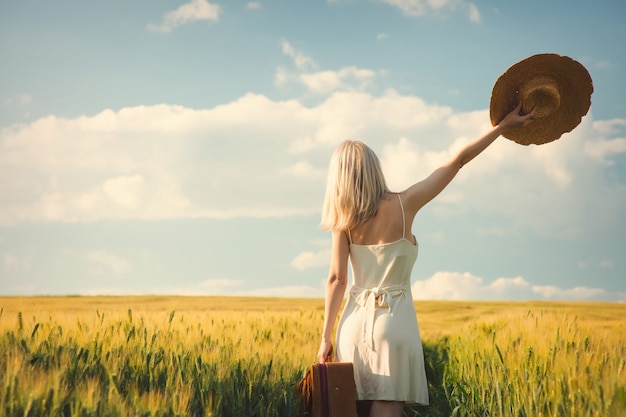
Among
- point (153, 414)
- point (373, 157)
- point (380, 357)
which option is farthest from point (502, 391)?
point (153, 414)

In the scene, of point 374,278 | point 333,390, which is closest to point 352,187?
point 374,278

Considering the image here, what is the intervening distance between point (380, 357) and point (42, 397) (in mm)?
2080

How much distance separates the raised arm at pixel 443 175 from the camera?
407 centimetres

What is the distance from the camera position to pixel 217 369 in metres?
4.19

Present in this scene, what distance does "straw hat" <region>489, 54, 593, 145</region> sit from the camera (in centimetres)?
474

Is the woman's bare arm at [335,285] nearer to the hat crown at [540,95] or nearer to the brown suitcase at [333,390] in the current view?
the brown suitcase at [333,390]

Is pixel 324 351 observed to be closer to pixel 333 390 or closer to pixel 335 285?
pixel 333 390

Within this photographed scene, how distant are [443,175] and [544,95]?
1.36 meters

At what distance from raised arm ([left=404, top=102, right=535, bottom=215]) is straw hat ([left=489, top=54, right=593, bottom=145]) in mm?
279

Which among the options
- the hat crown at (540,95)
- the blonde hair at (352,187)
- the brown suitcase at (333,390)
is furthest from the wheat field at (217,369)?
the hat crown at (540,95)

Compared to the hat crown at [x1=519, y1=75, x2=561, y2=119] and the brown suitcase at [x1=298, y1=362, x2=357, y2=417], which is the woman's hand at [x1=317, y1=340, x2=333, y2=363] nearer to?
the brown suitcase at [x1=298, y1=362, x2=357, y2=417]

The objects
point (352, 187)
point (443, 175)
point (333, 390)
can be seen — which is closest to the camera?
point (333, 390)

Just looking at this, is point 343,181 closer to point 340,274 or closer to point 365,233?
point 365,233

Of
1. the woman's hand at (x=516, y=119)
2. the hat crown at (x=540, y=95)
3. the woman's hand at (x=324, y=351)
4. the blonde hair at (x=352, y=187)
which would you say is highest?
the hat crown at (x=540, y=95)
